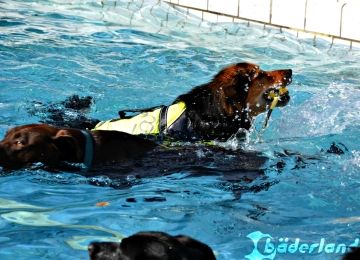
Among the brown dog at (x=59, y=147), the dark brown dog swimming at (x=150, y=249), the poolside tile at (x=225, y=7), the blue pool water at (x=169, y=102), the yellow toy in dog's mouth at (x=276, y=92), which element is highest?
the dark brown dog swimming at (x=150, y=249)

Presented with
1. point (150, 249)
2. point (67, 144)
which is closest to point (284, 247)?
point (150, 249)

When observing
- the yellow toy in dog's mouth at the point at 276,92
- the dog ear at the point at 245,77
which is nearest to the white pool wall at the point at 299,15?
the yellow toy in dog's mouth at the point at 276,92

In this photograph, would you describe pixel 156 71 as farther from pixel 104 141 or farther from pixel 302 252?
pixel 302 252

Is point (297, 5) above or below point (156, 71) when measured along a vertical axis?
above

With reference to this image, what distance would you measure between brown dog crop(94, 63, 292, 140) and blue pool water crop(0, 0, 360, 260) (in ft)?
0.79

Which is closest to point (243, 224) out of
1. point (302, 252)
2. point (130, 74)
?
point (302, 252)

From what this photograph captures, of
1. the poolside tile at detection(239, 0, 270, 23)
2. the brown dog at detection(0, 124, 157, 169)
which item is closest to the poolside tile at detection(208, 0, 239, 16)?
the poolside tile at detection(239, 0, 270, 23)

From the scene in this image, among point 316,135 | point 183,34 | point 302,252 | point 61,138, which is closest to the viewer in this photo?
point 302,252

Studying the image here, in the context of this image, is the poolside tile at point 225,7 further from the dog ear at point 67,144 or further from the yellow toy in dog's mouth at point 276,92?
the dog ear at point 67,144

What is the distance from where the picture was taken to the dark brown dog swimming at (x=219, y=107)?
6668 millimetres

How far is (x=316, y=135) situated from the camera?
729cm

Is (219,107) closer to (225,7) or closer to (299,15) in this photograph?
(299,15)

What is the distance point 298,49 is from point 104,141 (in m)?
5.98

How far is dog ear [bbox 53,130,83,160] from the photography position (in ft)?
18.2
